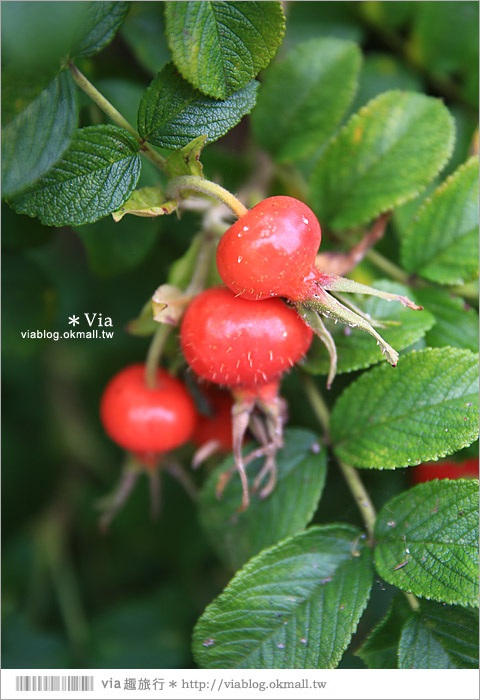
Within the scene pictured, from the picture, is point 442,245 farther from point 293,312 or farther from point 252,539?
point 252,539

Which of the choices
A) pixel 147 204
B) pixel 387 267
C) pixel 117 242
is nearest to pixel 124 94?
pixel 117 242

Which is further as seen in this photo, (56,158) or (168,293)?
(168,293)

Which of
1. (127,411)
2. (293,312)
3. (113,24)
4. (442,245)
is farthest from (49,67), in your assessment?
(442,245)

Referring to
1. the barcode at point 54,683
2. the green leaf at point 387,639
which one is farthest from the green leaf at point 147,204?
the barcode at point 54,683

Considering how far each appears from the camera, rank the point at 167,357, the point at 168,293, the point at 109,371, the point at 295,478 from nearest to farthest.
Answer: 1. the point at 168,293
2. the point at 295,478
3. the point at 167,357
4. the point at 109,371

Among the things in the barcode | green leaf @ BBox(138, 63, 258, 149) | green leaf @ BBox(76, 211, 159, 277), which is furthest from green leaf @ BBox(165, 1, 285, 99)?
the barcode

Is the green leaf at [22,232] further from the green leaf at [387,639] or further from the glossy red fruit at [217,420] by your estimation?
the green leaf at [387,639]
